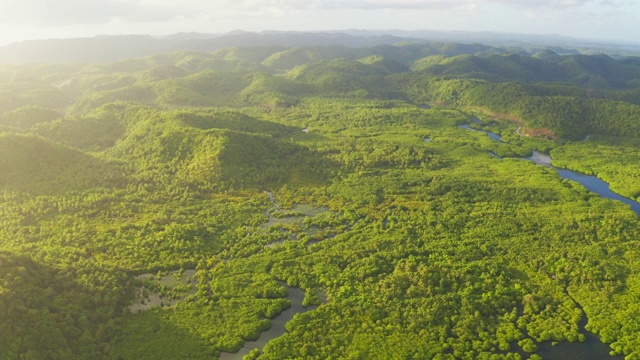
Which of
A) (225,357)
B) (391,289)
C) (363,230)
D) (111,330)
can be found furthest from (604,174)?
(111,330)

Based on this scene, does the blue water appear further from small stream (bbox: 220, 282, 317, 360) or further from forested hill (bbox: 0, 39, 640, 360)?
small stream (bbox: 220, 282, 317, 360)

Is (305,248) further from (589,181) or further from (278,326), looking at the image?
(589,181)

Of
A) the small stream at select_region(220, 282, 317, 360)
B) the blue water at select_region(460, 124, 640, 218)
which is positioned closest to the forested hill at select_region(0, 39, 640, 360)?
the small stream at select_region(220, 282, 317, 360)

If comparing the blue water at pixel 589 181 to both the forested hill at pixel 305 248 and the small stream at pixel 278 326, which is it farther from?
the small stream at pixel 278 326

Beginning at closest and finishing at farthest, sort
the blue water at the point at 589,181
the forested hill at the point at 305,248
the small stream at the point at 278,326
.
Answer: the small stream at the point at 278,326 < the forested hill at the point at 305,248 < the blue water at the point at 589,181

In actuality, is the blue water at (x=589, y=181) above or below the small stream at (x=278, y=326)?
above

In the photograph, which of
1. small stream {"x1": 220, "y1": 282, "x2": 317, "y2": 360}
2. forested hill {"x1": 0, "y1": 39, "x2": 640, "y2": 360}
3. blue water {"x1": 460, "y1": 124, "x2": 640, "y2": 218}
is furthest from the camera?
blue water {"x1": 460, "y1": 124, "x2": 640, "y2": 218}

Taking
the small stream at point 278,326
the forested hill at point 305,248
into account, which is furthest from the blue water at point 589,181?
the small stream at point 278,326

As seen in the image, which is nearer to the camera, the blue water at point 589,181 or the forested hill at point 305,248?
the forested hill at point 305,248

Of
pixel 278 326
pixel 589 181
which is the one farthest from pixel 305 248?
pixel 589 181
